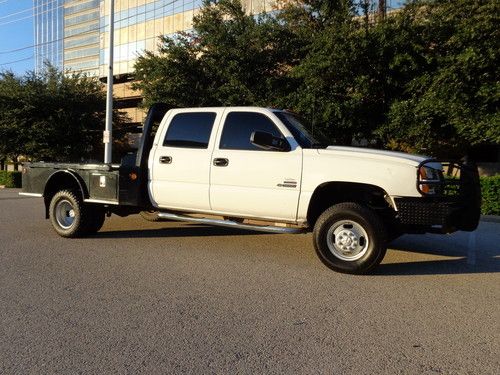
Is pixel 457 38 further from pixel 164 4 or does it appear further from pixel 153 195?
pixel 164 4

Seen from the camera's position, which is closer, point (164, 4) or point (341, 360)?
point (341, 360)

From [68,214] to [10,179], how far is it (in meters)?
20.1

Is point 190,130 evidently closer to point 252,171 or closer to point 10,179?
point 252,171

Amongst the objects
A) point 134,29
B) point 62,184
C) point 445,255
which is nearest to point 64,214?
point 62,184

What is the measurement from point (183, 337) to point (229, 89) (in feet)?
53.9

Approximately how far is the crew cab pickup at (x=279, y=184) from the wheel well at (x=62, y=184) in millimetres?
76

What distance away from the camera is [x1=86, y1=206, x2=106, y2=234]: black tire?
27.1 feet

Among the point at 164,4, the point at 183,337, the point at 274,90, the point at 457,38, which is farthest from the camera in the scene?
the point at 164,4

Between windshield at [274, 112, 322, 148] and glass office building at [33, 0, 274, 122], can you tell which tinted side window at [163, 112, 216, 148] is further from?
glass office building at [33, 0, 274, 122]

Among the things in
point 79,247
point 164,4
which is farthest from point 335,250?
point 164,4

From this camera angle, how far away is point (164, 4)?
54219 mm

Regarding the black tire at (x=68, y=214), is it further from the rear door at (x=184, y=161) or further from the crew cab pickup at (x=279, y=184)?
the rear door at (x=184, y=161)

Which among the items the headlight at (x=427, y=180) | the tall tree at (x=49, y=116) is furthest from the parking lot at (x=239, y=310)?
the tall tree at (x=49, y=116)

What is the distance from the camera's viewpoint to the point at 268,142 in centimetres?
630
